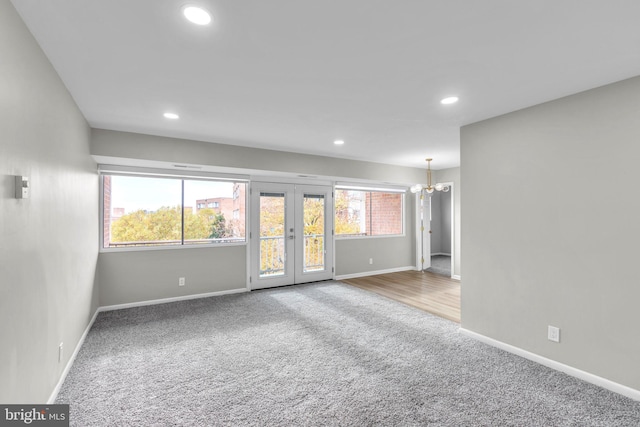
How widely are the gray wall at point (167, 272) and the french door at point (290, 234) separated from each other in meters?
0.38

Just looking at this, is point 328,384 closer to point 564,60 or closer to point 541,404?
point 541,404

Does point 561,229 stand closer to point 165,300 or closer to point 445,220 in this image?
point 165,300

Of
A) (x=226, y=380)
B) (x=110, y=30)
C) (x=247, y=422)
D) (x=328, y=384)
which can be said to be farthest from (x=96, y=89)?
(x=328, y=384)

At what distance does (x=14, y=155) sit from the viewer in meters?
→ 1.56

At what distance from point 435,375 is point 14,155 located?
3.17 meters

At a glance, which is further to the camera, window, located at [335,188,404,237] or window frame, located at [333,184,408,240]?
window, located at [335,188,404,237]

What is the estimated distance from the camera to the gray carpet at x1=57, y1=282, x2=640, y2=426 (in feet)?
6.69

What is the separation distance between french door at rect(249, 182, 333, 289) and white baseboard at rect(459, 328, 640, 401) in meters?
3.23

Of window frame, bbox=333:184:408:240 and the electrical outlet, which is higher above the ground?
window frame, bbox=333:184:408:240

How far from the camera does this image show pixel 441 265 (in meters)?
8.00

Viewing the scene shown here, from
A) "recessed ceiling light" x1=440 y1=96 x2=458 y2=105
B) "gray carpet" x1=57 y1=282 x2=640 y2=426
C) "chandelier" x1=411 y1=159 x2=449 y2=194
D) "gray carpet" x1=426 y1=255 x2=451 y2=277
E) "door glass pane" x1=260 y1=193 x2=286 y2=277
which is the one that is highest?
"recessed ceiling light" x1=440 y1=96 x2=458 y2=105

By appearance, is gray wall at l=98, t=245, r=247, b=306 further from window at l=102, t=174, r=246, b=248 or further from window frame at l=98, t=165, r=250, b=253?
window at l=102, t=174, r=246, b=248

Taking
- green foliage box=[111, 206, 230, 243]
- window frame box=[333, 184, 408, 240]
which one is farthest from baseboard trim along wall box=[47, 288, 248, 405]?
window frame box=[333, 184, 408, 240]

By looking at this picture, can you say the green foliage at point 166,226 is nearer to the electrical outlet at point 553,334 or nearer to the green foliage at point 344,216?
the green foliage at point 344,216
